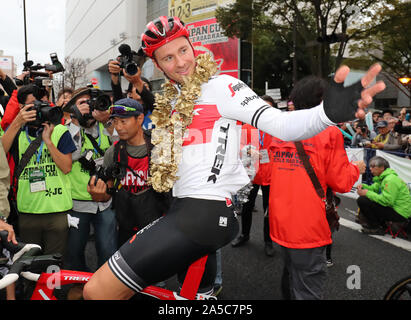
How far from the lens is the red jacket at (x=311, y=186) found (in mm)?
2334

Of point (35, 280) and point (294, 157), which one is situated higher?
point (294, 157)

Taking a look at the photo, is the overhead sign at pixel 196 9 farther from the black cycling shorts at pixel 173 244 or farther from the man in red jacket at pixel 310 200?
the black cycling shorts at pixel 173 244

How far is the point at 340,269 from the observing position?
161 inches

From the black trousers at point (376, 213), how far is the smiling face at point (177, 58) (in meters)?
4.72

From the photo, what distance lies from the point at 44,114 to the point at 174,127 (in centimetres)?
144

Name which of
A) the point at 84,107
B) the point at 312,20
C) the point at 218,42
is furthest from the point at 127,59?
the point at 218,42

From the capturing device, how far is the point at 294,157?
2.41 m

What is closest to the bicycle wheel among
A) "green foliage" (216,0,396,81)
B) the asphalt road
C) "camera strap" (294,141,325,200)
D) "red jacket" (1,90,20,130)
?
"camera strap" (294,141,325,200)

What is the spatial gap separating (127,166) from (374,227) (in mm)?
4509

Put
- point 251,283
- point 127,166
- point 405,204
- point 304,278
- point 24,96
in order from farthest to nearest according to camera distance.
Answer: point 405,204, point 251,283, point 24,96, point 127,166, point 304,278

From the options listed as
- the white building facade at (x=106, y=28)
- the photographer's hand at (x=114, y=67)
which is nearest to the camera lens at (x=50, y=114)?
the photographer's hand at (x=114, y=67)

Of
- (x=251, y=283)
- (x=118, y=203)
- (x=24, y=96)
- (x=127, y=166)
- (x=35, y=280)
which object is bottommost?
(x=251, y=283)
